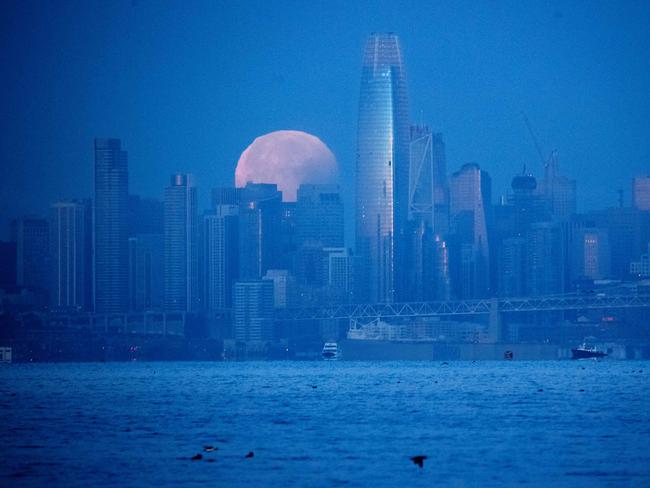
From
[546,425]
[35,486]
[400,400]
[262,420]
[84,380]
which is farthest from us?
[84,380]

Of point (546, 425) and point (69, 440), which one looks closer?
point (69, 440)

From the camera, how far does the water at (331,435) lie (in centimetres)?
6412

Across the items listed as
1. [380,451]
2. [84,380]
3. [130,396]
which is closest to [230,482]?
[380,451]

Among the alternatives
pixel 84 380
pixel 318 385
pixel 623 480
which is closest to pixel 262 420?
pixel 623 480

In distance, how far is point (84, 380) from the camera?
170 metres

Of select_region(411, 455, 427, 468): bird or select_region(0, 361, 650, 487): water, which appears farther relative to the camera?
select_region(411, 455, 427, 468): bird

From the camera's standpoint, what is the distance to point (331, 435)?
8156 cm

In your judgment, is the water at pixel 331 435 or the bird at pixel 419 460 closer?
the water at pixel 331 435

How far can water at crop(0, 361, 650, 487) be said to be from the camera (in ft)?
210

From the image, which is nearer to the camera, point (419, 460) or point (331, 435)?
point (419, 460)

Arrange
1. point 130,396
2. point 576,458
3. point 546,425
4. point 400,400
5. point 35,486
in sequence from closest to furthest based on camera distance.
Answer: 1. point 35,486
2. point 576,458
3. point 546,425
4. point 400,400
5. point 130,396

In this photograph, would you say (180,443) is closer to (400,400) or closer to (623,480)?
(623,480)

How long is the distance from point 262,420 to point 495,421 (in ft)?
41.9

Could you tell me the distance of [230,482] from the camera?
6209 centimetres
